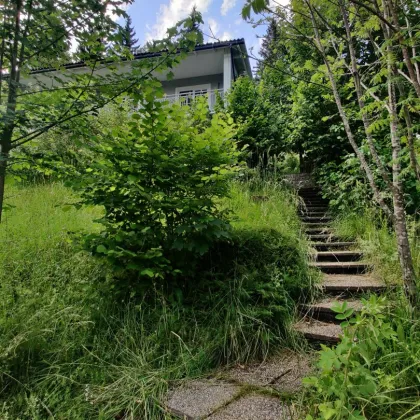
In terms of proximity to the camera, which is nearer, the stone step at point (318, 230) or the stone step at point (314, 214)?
the stone step at point (318, 230)

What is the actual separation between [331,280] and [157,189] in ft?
6.44

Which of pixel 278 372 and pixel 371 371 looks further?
pixel 278 372

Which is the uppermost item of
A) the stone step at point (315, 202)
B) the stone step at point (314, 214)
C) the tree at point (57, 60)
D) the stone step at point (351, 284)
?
the tree at point (57, 60)

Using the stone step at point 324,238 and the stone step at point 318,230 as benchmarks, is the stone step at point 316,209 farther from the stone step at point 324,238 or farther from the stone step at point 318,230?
the stone step at point 324,238

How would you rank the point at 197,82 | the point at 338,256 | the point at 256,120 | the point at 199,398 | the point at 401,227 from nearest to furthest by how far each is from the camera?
1. the point at 199,398
2. the point at 401,227
3. the point at 338,256
4. the point at 256,120
5. the point at 197,82

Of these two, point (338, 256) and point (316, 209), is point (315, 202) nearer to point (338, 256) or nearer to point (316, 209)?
point (316, 209)

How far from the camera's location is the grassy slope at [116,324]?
188 centimetres

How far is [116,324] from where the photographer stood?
2379 mm

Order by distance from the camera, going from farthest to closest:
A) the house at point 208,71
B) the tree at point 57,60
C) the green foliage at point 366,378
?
the house at point 208,71 < the tree at point 57,60 < the green foliage at point 366,378

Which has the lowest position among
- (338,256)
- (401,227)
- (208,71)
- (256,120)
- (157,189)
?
(338,256)

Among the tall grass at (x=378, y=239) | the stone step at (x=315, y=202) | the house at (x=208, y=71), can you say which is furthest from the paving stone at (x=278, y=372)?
the house at (x=208, y=71)

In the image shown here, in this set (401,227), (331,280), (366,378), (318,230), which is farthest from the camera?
(318,230)

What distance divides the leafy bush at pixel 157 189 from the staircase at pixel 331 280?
1.06 meters

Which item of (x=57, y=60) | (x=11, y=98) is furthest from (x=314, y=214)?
(x=11, y=98)
